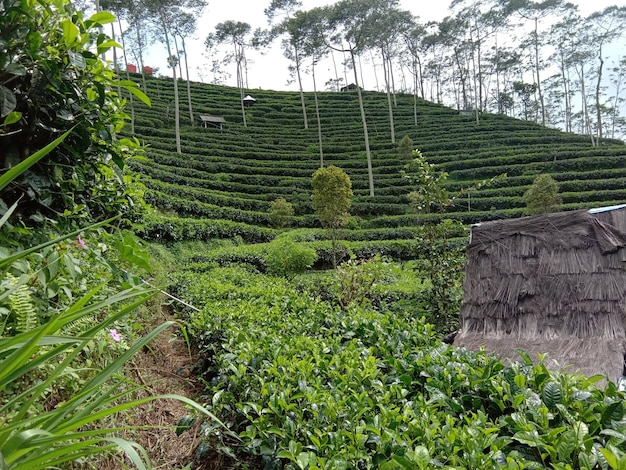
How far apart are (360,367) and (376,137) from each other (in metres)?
29.4

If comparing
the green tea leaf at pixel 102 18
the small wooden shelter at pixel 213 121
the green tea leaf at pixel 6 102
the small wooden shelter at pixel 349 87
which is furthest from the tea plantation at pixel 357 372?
the small wooden shelter at pixel 349 87

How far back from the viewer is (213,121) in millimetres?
29500

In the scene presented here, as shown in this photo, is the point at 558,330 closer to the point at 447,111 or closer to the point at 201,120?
the point at 201,120

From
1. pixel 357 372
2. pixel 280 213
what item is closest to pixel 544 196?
pixel 280 213

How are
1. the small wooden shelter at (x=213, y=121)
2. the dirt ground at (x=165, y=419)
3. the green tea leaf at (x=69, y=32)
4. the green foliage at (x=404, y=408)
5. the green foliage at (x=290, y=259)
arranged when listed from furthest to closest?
the small wooden shelter at (x=213, y=121)
the green foliage at (x=290, y=259)
the dirt ground at (x=165, y=419)
the green tea leaf at (x=69, y=32)
the green foliage at (x=404, y=408)

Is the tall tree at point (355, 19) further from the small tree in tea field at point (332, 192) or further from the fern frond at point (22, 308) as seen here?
the fern frond at point (22, 308)

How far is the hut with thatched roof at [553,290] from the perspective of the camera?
2990 millimetres

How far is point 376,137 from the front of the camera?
96.6ft

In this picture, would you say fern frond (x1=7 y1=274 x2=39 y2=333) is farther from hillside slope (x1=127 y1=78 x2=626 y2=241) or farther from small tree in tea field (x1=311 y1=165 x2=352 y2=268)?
hillside slope (x1=127 y1=78 x2=626 y2=241)

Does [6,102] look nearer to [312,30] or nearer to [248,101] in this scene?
[312,30]

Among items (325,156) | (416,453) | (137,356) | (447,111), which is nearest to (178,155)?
(325,156)

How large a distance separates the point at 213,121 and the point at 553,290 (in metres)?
29.7

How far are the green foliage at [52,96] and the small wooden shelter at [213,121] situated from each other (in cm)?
2939

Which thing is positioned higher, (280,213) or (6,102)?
(6,102)
